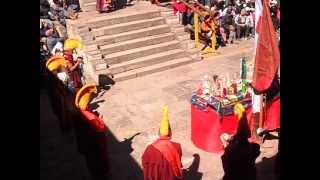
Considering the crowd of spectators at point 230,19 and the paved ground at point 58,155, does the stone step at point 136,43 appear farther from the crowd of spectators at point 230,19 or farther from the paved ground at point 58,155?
the paved ground at point 58,155

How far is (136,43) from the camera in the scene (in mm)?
14273

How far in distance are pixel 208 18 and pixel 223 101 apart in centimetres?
682

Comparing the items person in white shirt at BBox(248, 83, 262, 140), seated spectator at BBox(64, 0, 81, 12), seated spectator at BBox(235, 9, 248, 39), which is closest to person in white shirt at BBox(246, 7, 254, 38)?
seated spectator at BBox(235, 9, 248, 39)

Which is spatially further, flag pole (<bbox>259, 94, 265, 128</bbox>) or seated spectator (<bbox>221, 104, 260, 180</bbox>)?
flag pole (<bbox>259, 94, 265, 128</bbox>)

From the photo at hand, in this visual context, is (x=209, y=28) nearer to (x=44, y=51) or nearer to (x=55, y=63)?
(x=44, y=51)

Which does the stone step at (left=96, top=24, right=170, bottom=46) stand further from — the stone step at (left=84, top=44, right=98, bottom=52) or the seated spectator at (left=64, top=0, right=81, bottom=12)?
the seated spectator at (left=64, top=0, right=81, bottom=12)

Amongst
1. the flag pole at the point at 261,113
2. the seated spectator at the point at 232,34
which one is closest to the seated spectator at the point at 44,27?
the seated spectator at the point at 232,34

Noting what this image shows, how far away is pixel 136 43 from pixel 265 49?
21.7ft

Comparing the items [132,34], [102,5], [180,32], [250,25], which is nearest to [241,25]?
[250,25]

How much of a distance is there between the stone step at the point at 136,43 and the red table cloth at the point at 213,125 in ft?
17.7

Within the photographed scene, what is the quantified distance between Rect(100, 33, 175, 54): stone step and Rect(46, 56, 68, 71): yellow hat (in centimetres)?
331

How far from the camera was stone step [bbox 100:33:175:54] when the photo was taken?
1393 cm
